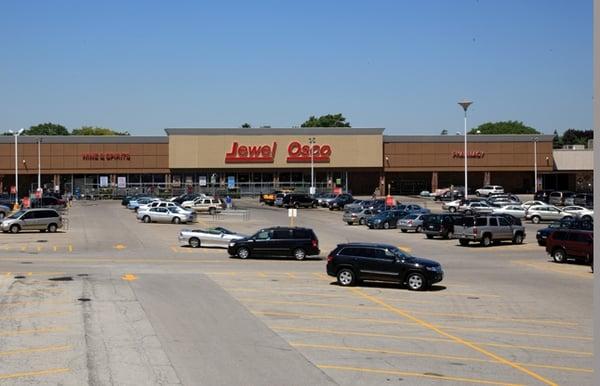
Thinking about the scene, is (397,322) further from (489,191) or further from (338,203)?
(489,191)

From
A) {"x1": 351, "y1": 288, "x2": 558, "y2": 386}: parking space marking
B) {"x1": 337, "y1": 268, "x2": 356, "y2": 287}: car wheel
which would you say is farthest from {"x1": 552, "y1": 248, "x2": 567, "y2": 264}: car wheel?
{"x1": 351, "y1": 288, "x2": 558, "y2": 386}: parking space marking

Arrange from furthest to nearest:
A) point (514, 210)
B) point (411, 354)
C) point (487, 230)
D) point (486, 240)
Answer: point (514, 210) < point (486, 240) < point (487, 230) < point (411, 354)

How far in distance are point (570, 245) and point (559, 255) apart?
77 centimetres

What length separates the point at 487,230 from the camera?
44.6 meters

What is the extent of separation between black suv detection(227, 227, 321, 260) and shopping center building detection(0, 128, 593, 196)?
2659 inches

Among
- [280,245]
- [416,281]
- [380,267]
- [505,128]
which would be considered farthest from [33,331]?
[505,128]

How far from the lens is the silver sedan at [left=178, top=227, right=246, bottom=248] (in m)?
41.6

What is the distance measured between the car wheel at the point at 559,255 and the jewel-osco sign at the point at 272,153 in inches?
2833

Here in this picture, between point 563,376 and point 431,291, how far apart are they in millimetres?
12323

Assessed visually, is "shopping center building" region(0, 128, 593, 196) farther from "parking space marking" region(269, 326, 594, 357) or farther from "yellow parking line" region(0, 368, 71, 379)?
"yellow parking line" region(0, 368, 71, 379)

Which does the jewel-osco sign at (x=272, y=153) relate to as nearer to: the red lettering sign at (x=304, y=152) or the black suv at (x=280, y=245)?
the red lettering sign at (x=304, y=152)

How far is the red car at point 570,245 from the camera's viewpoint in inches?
1382

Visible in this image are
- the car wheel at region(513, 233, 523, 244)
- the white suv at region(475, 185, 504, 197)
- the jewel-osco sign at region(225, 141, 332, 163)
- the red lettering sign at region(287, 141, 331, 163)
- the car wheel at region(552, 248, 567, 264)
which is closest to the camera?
the car wheel at region(552, 248, 567, 264)

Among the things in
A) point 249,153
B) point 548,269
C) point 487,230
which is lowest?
point 548,269
